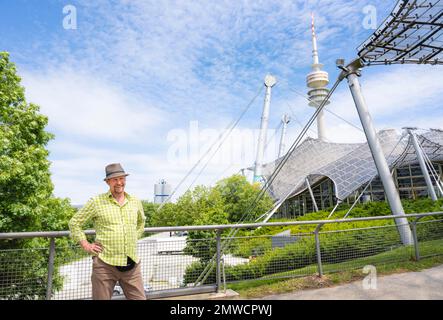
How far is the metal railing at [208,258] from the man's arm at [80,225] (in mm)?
738

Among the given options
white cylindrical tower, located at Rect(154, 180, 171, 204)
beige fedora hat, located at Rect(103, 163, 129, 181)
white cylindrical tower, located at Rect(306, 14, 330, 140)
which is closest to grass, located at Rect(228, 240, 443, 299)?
beige fedora hat, located at Rect(103, 163, 129, 181)

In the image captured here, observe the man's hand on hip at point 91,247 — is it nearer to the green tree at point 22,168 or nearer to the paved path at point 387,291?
the paved path at point 387,291

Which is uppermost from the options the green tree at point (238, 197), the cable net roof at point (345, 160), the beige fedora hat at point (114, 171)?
the cable net roof at point (345, 160)

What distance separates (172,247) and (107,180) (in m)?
1.74

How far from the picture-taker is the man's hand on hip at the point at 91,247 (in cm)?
302

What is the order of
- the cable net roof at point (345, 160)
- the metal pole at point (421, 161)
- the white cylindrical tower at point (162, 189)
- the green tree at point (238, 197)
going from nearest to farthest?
the metal pole at point (421, 161)
the cable net roof at point (345, 160)
the green tree at point (238, 197)
the white cylindrical tower at point (162, 189)

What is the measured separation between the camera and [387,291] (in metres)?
4.61

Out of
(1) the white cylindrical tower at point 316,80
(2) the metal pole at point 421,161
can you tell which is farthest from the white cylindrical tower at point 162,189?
(2) the metal pole at point 421,161

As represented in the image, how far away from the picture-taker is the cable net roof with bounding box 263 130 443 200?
122ft

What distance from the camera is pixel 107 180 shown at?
3191mm

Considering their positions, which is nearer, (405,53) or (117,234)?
(117,234)

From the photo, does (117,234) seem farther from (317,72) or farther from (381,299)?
(317,72)

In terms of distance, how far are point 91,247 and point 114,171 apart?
74 cm
